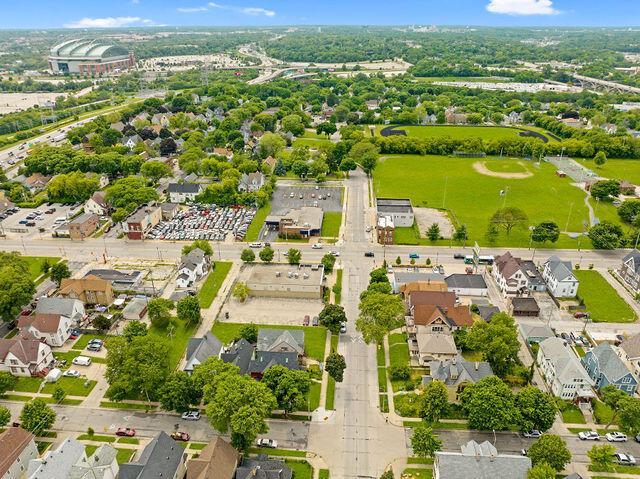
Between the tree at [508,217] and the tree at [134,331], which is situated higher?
the tree at [134,331]

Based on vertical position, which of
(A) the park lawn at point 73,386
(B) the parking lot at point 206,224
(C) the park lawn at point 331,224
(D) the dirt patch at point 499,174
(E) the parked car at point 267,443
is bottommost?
(D) the dirt patch at point 499,174

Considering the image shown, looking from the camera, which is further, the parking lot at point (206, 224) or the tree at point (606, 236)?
the parking lot at point (206, 224)

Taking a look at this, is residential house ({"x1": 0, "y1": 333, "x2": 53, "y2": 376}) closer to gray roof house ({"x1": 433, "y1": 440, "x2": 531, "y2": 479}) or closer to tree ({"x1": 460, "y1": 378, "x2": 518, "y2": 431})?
gray roof house ({"x1": 433, "y1": 440, "x2": 531, "y2": 479})

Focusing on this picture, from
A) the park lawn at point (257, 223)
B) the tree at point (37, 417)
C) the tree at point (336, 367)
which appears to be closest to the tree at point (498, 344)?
the tree at point (336, 367)

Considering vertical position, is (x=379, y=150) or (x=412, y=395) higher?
(x=412, y=395)

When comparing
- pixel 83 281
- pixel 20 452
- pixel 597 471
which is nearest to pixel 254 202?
pixel 83 281

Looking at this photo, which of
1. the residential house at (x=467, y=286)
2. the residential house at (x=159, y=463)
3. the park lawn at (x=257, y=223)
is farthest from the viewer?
the park lawn at (x=257, y=223)

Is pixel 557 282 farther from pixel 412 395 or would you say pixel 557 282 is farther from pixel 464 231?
pixel 412 395

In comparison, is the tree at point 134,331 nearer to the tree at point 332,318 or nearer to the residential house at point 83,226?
the tree at point 332,318
